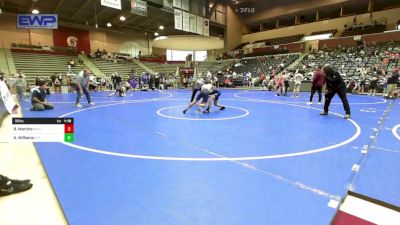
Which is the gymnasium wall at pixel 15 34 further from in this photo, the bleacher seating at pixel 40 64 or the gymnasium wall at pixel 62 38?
the bleacher seating at pixel 40 64

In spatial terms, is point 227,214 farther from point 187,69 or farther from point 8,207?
point 187,69

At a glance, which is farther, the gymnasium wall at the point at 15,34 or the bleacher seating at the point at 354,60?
the gymnasium wall at the point at 15,34

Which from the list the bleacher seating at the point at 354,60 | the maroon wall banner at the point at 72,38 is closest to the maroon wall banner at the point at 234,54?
the bleacher seating at the point at 354,60

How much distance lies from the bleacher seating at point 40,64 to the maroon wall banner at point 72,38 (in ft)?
8.82

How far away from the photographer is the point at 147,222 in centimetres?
229

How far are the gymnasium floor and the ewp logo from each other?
12280 millimetres

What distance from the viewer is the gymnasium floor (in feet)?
8.11

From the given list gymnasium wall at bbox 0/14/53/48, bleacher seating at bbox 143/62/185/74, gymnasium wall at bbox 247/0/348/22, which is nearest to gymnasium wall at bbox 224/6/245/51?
gymnasium wall at bbox 247/0/348/22

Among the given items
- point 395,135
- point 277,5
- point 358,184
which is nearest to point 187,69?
point 277,5

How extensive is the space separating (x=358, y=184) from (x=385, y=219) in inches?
29.2

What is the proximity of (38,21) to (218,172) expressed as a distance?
17069 mm

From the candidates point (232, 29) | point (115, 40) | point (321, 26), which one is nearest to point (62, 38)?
point (115, 40)

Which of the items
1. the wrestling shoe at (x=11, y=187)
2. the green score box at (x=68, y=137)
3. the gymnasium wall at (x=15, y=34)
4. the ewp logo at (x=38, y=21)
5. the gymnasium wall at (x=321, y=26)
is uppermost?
the gymnasium wall at (x=321, y=26)
